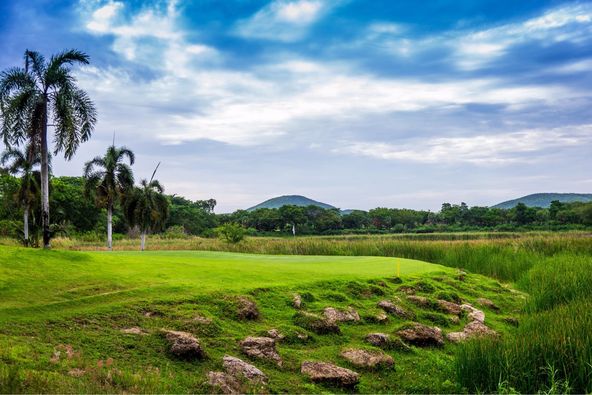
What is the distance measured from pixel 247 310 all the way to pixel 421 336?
139 inches

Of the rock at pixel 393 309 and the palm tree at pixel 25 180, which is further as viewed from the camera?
the palm tree at pixel 25 180

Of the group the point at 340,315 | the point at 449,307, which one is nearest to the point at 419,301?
the point at 449,307

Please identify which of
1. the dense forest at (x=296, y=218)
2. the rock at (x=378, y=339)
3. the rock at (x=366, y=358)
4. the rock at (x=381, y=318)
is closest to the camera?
the rock at (x=366, y=358)

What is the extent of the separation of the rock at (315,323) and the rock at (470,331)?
2.66 metres

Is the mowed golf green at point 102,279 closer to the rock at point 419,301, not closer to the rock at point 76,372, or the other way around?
the rock at point 419,301

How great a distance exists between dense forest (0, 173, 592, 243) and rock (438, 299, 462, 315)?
51.0m

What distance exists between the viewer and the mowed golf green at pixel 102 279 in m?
7.95

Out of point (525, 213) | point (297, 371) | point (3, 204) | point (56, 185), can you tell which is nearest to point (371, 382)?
point (297, 371)

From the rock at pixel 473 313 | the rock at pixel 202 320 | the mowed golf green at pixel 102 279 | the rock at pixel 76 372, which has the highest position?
the mowed golf green at pixel 102 279

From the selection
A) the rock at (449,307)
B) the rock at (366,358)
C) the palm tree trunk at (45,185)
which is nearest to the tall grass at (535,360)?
the rock at (366,358)

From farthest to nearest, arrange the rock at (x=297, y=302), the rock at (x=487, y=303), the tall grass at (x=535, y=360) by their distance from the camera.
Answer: the rock at (x=487, y=303)
the rock at (x=297, y=302)
the tall grass at (x=535, y=360)

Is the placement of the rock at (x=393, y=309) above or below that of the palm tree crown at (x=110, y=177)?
below

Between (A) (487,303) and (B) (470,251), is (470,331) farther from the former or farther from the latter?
(B) (470,251)

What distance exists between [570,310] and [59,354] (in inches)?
363
